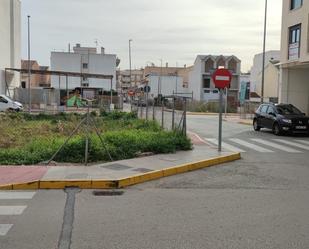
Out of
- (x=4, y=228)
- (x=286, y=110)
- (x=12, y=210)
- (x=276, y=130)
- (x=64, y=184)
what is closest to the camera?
(x=4, y=228)

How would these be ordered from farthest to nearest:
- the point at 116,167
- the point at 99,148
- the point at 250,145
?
the point at 250,145 < the point at 99,148 < the point at 116,167

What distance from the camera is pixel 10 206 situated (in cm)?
836

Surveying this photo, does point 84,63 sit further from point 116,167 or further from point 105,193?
point 105,193

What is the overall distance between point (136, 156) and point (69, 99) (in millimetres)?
42734

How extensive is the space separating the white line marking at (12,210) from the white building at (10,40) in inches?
1884

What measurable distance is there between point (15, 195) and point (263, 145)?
12700mm

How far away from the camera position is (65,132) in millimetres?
20109

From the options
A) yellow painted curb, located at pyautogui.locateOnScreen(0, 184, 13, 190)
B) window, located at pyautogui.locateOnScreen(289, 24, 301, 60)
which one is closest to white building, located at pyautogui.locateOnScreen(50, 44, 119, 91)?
window, located at pyautogui.locateOnScreen(289, 24, 301, 60)

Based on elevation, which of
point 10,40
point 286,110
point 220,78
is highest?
point 10,40

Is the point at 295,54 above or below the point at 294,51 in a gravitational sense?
below

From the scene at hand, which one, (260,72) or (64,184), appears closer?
(64,184)

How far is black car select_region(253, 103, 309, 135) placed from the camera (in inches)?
1000

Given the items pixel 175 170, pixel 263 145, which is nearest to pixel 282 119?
pixel 263 145

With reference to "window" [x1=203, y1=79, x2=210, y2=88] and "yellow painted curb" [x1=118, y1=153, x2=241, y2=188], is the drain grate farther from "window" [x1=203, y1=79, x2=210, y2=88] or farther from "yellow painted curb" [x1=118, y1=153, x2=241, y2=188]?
"window" [x1=203, y1=79, x2=210, y2=88]
